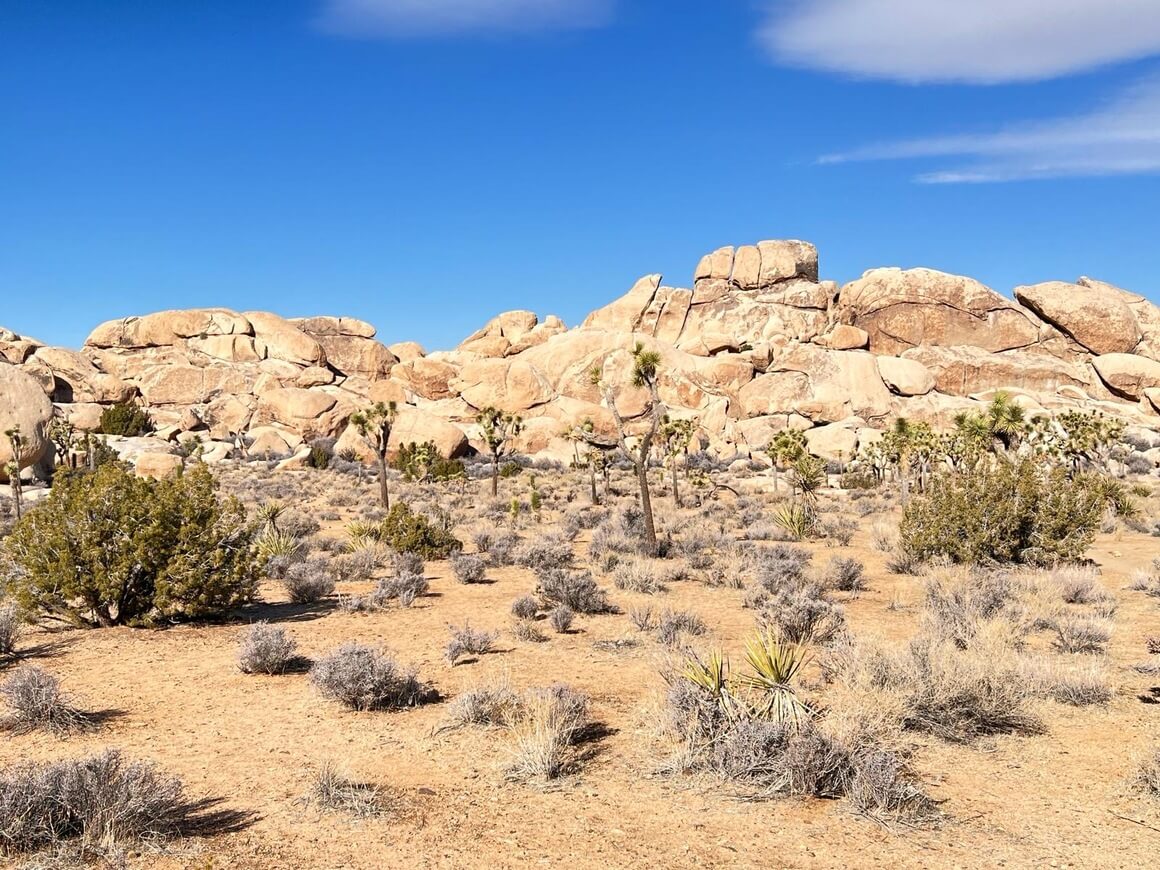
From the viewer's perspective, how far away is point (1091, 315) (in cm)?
→ 6675

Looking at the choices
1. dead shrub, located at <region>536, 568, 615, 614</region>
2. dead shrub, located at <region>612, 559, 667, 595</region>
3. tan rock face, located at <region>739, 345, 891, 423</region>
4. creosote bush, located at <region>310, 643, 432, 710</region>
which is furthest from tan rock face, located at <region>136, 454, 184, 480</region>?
tan rock face, located at <region>739, 345, 891, 423</region>

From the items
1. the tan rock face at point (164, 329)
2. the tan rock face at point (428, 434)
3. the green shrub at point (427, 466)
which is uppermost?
the tan rock face at point (164, 329)

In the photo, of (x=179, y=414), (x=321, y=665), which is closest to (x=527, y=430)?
(x=179, y=414)

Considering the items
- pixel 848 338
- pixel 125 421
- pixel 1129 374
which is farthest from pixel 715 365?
pixel 125 421

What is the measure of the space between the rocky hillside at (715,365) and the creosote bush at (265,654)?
48062mm

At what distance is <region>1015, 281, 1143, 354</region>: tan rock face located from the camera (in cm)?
6625

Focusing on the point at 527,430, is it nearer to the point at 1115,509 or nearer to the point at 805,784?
the point at 1115,509

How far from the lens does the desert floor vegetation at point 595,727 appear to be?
5387 mm

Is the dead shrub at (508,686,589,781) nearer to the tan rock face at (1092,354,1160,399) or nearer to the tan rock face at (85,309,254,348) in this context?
the tan rock face at (1092,354,1160,399)

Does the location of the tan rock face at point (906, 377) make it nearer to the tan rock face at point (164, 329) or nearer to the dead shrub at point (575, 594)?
the tan rock face at point (164, 329)

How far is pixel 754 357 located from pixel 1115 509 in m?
45.3

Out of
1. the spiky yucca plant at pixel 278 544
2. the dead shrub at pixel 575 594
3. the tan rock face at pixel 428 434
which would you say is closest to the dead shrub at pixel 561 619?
the dead shrub at pixel 575 594

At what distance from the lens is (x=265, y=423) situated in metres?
66.2

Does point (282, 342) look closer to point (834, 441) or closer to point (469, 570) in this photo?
point (834, 441)
